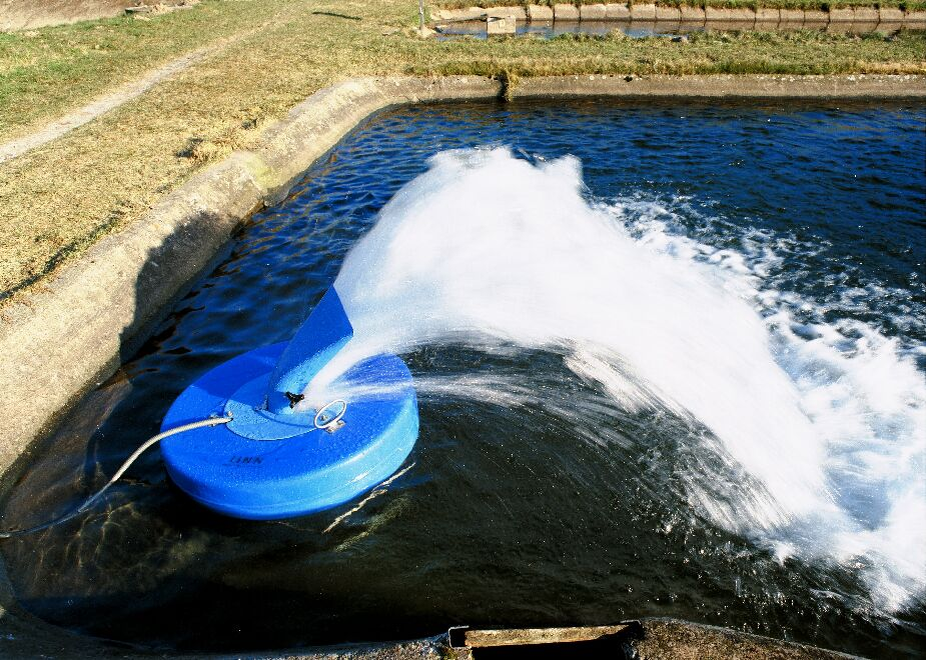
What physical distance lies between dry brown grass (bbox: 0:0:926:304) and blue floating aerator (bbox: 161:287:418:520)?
9.88 ft

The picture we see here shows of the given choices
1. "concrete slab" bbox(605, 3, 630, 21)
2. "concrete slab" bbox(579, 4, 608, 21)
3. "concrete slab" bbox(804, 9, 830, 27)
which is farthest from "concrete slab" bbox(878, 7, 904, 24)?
"concrete slab" bbox(579, 4, 608, 21)

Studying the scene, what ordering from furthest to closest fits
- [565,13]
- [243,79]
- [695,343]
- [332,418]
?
1. [565,13]
2. [243,79]
3. [695,343]
4. [332,418]

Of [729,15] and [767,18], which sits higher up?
[729,15]

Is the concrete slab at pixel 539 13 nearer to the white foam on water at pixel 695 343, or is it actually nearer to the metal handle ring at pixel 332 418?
the white foam on water at pixel 695 343

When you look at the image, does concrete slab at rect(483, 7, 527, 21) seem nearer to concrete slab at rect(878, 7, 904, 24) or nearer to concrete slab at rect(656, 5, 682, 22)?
concrete slab at rect(656, 5, 682, 22)

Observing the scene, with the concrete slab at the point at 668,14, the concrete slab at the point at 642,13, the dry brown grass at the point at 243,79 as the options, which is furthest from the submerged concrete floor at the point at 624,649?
the concrete slab at the point at 668,14

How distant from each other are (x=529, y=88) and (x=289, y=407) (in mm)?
13040

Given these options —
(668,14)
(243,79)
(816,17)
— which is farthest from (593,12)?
(243,79)

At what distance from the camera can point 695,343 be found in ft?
21.3

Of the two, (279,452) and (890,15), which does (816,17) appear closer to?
(890,15)

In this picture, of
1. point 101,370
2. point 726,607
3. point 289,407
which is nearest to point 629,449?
point 726,607

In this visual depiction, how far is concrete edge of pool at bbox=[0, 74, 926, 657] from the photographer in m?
5.59

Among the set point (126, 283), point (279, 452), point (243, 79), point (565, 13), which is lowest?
point (279, 452)

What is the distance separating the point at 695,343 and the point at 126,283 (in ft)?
19.5
